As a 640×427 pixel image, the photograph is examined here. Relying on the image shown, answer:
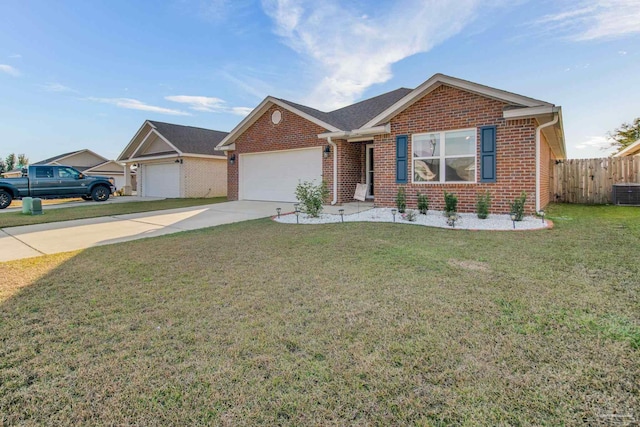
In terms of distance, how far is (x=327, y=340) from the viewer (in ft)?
8.15

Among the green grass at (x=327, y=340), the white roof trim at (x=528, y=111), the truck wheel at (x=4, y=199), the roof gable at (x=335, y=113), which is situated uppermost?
the roof gable at (x=335, y=113)

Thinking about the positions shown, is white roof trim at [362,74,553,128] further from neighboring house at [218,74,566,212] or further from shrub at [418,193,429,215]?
shrub at [418,193,429,215]

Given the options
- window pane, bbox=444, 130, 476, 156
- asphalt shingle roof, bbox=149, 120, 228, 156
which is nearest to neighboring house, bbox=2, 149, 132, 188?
asphalt shingle roof, bbox=149, 120, 228, 156

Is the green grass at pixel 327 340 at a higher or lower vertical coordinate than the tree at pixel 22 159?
lower

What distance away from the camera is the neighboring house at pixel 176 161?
19.1 m

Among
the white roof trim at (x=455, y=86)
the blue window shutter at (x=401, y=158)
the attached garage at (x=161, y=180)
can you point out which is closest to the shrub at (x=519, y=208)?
the white roof trim at (x=455, y=86)

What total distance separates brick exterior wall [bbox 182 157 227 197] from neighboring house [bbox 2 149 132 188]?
50.0ft

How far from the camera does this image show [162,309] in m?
3.14

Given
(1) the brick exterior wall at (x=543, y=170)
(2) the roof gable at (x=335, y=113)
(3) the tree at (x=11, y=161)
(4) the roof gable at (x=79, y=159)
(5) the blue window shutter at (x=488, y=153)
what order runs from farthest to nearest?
1. (3) the tree at (x=11, y=161)
2. (4) the roof gable at (x=79, y=159)
3. (2) the roof gable at (x=335, y=113)
4. (1) the brick exterior wall at (x=543, y=170)
5. (5) the blue window shutter at (x=488, y=153)

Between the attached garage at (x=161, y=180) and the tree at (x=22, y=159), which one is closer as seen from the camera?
the attached garage at (x=161, y=180)

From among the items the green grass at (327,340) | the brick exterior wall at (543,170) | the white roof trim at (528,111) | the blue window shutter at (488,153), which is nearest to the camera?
the green grass at (327,340)

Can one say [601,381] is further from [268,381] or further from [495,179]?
[495,179]

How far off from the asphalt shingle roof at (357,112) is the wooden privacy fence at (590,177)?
782 cm

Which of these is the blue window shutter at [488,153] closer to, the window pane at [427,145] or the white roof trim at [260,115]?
the window pane at [427,145]
